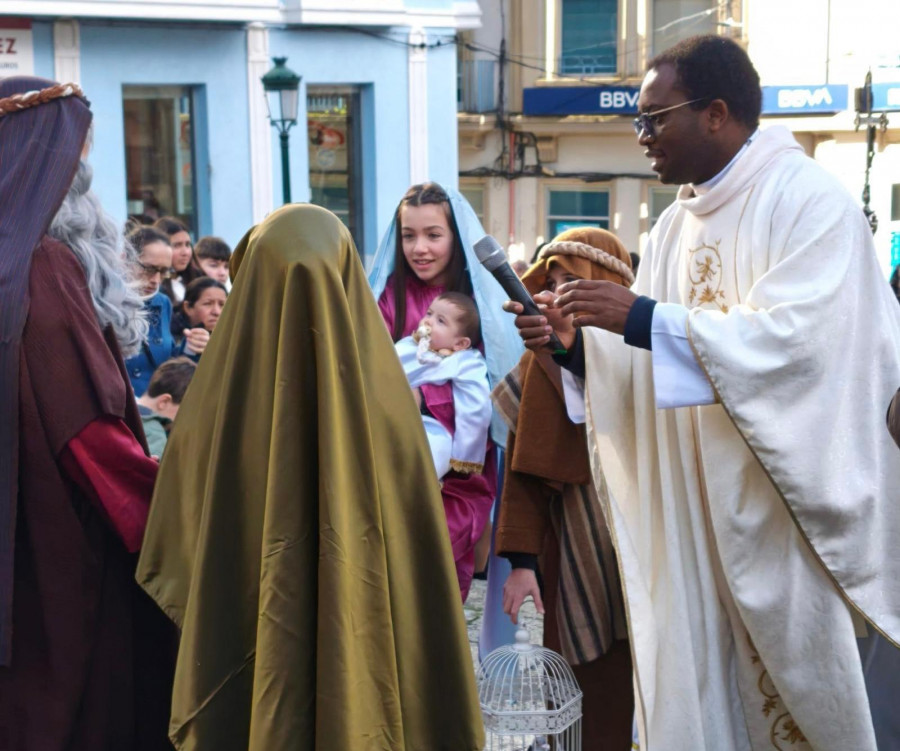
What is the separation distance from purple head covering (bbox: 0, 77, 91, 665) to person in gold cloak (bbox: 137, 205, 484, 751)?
44 cm

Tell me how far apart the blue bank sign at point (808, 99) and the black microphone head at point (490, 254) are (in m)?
19.5

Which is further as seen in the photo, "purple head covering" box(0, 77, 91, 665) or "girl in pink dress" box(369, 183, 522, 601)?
"girl in pink dress" box(369, 183, 522, 601)

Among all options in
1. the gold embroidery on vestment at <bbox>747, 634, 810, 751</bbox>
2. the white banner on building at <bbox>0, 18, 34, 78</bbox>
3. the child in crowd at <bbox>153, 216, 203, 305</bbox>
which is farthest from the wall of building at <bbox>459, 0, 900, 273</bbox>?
the gold embroidery on vestment at <bbox>747, 634, 810, 751</bbox>

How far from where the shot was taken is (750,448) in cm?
320

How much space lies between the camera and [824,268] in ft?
10.3

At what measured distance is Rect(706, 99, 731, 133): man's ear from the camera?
10.9 feet

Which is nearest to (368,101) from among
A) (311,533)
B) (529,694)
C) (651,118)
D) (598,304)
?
(651,118)

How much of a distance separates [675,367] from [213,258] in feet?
15.1

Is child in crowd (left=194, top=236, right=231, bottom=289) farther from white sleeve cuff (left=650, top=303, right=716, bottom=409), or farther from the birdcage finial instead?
white sleeve cuff (left=650, top=303, right=716, bottom=409)

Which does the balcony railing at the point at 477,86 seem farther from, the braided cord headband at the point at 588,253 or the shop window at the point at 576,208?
the braided cord headband at the point at 588,253

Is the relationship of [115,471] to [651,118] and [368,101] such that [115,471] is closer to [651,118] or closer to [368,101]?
[651,118]

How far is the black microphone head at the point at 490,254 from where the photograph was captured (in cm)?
307

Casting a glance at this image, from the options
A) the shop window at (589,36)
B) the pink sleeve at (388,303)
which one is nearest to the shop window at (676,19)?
the shop window at (589,36)

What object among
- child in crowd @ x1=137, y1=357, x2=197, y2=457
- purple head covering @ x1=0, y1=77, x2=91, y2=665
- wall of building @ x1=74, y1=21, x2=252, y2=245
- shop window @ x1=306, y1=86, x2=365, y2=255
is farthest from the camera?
shop window @ x1=306, y1=86, x2=365, y2=255
